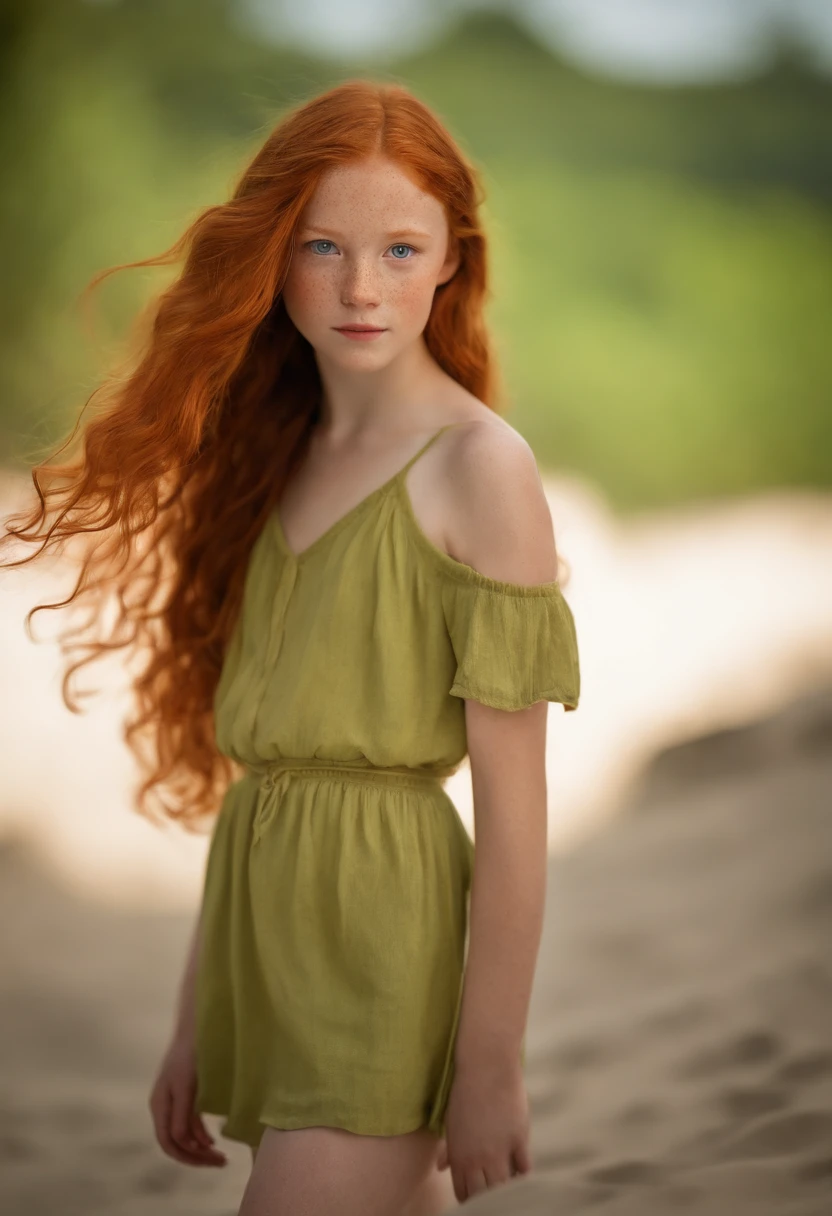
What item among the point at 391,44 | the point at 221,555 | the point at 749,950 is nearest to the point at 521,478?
the point at 221,555

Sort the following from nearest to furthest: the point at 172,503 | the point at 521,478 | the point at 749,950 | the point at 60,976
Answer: the point at 521,478 < the point at 172,503 < the point at 749,950 < the point at 60,976

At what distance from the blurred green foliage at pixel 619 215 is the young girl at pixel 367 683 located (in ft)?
21.2

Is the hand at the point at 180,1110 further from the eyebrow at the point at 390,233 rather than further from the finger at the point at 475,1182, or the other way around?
the eyebrow at the point at 390,233

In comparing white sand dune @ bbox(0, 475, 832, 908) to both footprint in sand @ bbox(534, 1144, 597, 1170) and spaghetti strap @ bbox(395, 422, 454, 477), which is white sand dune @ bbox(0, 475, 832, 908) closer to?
footprint in sand @ bbox(534, 1144, 597, 1170)

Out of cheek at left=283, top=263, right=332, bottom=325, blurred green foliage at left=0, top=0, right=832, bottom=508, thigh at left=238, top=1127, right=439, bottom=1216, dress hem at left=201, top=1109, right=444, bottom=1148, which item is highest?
blurred green foliage at left=0, top=0, right=832, bottom=508

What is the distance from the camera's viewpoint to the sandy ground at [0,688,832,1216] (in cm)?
204

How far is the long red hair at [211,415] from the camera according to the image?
1.49 m

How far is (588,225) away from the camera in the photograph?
27.3 ft

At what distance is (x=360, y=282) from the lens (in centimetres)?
146

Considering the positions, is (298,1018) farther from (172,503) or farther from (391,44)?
(391,44)

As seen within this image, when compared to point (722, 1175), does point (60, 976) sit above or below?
below

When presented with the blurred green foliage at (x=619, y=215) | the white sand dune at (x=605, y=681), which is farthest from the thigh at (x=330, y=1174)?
the blurred green foliage at (x=619, y=215)

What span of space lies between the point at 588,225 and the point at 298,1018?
24.5 feet

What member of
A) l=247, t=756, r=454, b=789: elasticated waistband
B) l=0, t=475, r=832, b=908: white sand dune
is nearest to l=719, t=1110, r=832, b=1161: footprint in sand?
l=247, t=756, r=454, b=789: elasticated waistband
